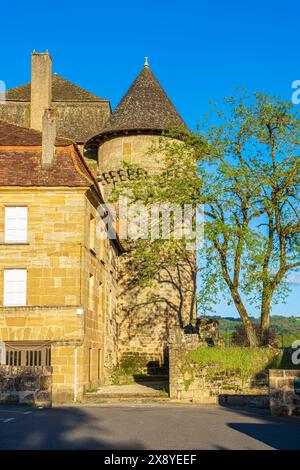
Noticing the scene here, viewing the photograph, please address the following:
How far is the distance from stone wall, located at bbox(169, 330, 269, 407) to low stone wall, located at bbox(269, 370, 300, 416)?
18.6 feet

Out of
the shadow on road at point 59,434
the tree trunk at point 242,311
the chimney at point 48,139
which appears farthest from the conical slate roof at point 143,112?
the shadow on road at point 59,434

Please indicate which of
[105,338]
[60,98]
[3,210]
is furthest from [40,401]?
[60,98]

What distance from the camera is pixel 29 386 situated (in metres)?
19.4

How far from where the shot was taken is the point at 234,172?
24234mm

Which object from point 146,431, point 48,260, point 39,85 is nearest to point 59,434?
point 146,431

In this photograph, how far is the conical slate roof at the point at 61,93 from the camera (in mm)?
38941

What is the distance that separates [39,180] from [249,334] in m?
9.12

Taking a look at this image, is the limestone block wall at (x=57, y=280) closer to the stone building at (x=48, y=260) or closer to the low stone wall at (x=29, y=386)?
the stone building at (x=48, y=260)

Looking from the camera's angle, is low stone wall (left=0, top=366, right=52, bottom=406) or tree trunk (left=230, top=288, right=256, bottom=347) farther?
tree trunk (left=230, top=288, right=256, bottom=347)

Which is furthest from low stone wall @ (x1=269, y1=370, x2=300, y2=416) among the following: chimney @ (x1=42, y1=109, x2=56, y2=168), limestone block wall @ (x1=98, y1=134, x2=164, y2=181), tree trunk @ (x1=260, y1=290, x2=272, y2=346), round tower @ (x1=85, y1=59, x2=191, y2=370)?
limestone block wall @ (x1=98, y1=134, x2=164, y2=181)

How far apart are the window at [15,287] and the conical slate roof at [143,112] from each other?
1218 centimetres

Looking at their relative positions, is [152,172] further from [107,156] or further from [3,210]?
[3,210]

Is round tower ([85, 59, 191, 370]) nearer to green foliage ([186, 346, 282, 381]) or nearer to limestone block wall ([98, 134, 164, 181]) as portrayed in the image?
limestone block wall ([98, 134, 164, 181])

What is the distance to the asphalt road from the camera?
373 inches
